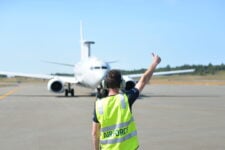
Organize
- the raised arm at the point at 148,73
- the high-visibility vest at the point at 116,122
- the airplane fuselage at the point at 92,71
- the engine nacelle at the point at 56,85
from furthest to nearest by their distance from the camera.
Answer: the engine nacelle at the point at 56,85 < the airplane fuselage at the point at 92,71 < the raised arm at the point at 148,73 < the high-visibility vest at the point at 116,122

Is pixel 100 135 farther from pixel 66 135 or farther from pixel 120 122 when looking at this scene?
pixel 66 135

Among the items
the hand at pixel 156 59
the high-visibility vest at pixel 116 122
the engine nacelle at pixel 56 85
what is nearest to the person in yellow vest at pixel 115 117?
the high-visibility vest at pixel 116 122

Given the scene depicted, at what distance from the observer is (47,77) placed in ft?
110

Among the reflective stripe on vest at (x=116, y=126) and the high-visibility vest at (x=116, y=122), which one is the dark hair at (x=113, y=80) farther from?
the reflective stripe on vest at (x=116, y=126)

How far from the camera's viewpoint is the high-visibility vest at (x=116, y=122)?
4.03 metres

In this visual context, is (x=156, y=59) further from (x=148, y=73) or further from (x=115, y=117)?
(x=115, y=117)

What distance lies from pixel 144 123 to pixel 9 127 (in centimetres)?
409

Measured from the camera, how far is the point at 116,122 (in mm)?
4051

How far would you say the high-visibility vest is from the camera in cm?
403

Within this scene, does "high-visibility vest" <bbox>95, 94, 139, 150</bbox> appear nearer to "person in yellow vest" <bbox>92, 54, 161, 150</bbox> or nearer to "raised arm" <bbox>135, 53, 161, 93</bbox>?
"person in yellow vest" <bbox>92, 54, 161, 150</bbox>

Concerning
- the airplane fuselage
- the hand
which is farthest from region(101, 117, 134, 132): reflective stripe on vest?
the airplane fuselage

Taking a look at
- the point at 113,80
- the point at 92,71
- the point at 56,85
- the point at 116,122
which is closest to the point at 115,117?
the point at 116,122

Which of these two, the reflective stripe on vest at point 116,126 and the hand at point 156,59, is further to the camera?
the hand at point 156,59

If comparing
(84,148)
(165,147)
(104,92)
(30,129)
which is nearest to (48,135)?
(30,129)
